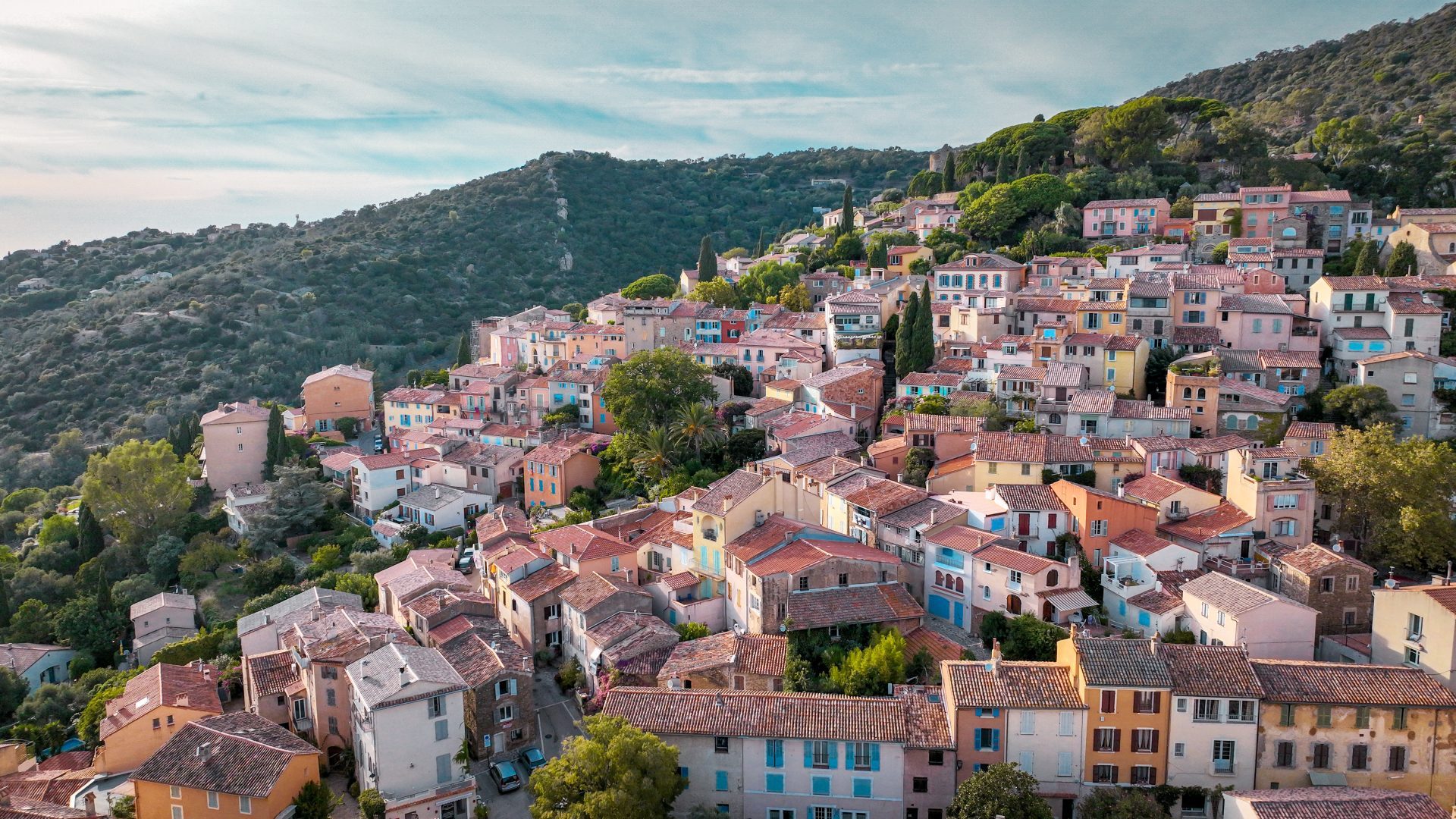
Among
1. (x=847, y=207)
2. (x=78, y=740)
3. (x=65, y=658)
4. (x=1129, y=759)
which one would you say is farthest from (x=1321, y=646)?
(x=847, y=207)

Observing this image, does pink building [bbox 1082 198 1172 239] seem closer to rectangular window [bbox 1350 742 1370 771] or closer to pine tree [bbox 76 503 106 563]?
rectangular window [bbox 1350 742 1370 771]

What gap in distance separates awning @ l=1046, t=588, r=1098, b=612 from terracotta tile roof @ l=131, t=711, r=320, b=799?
21.4 m

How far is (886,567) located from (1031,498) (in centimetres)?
554

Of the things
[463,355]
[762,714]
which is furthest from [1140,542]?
[463,355]

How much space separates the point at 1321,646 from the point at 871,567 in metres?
13.0

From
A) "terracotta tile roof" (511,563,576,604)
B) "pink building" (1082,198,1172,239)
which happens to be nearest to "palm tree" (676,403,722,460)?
"terracotta tile roof" (511,563,576,604)

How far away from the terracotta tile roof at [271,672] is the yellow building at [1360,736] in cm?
2813

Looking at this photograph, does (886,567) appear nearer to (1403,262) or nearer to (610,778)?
(610,778)

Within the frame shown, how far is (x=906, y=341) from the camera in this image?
49.0 meters

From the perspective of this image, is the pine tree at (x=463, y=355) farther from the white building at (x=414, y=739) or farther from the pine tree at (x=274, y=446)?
the white building at (x=414, y=739)

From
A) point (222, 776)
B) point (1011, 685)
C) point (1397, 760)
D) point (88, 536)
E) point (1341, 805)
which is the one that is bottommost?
point (88, 536)

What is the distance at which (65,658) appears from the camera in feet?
145

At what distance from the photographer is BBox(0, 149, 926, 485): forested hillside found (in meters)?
→ 77.6

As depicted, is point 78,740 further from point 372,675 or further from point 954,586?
point 954,586
